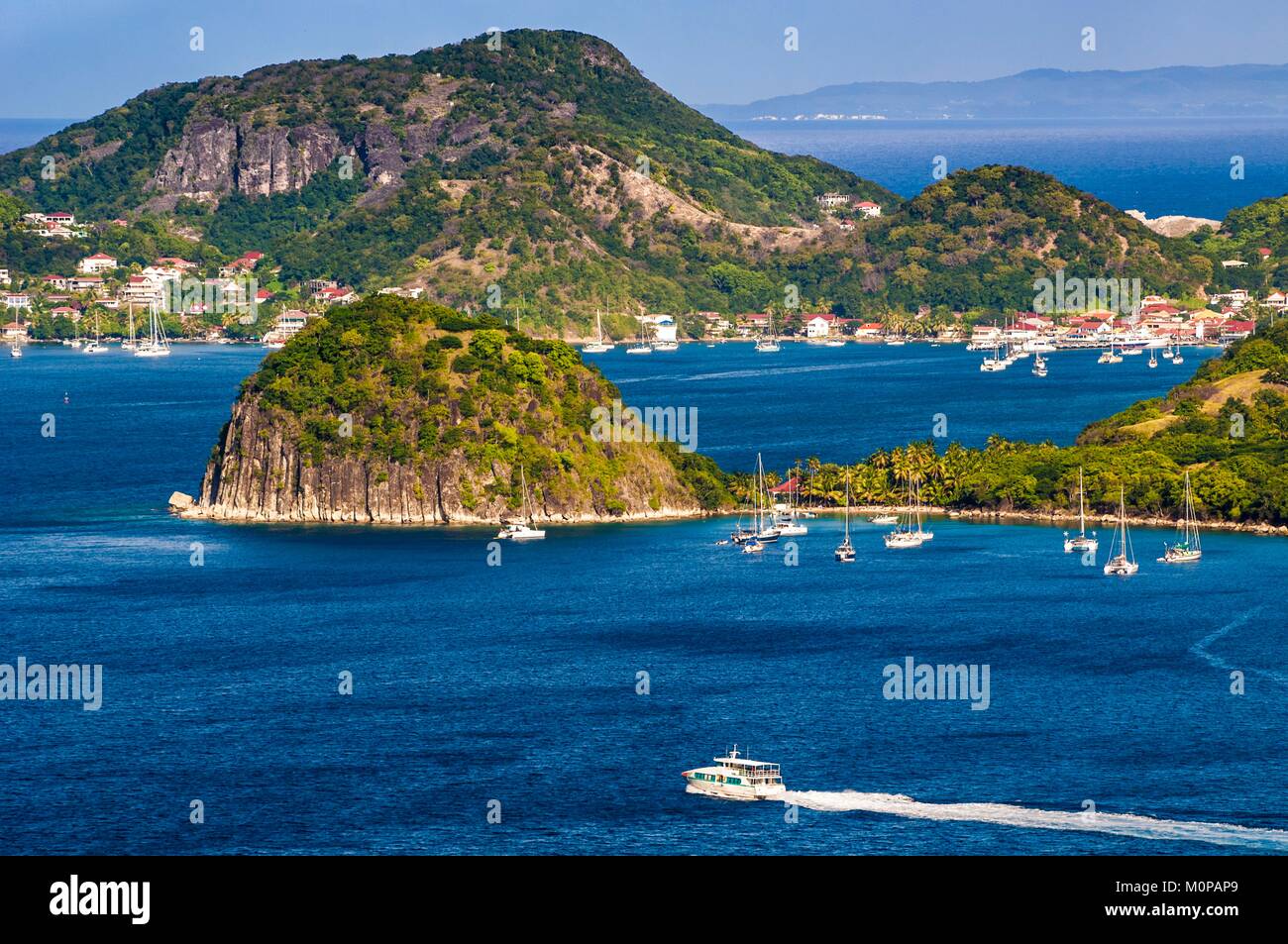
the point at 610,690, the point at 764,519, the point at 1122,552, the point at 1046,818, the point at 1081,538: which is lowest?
the point at 1046,818

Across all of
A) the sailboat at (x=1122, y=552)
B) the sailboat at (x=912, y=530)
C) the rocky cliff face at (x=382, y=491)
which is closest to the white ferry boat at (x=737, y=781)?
the sailboat at (x=1122, y=552)

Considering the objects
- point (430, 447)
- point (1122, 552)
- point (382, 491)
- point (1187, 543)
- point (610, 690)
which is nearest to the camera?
Result: point (610, 690)

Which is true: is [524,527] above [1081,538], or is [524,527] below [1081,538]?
above

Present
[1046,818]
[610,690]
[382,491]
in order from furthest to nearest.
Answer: [382,491] < [610,690] < [1046,818]

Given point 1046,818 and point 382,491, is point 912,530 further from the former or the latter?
point 1046,818

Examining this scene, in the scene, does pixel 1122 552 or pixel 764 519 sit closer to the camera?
pixel 1122 552

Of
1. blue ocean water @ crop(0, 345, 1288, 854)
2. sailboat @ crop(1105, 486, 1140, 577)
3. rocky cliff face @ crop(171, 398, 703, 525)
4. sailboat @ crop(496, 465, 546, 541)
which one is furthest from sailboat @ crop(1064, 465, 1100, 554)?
sailboat @ crop(496, 465, 546, 541)

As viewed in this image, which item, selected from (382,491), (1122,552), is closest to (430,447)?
(382,491)

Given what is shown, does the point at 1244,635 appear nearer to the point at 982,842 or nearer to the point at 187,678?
the point at 982,842
